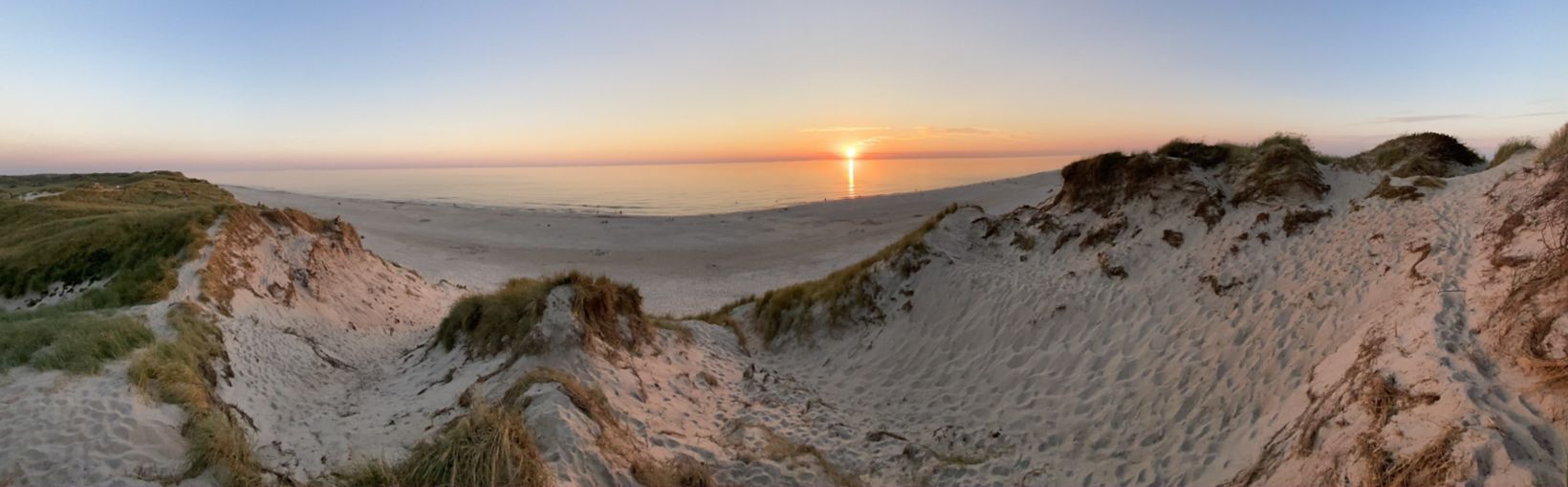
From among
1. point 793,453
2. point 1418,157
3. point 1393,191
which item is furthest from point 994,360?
point 1418,157

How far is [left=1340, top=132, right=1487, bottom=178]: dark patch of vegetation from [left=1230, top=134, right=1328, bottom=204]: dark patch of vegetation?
0.78 meters

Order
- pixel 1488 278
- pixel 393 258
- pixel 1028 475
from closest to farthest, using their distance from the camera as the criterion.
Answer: pixel 1488 278 < pixel 1028 475 < pixel 393 258

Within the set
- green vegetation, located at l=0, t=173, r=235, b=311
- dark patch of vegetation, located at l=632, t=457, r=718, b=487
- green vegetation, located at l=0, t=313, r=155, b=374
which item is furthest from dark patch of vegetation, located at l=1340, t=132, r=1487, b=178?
green vegetation, located at l=0, t=173, r=235, b=311

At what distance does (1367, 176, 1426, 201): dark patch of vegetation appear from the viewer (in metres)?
9.74

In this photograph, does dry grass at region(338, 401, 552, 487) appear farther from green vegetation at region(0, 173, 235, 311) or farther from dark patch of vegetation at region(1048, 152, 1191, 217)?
dark patch of vegetation at region(1048, 152, 1191, 217)

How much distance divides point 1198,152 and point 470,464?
14976mm

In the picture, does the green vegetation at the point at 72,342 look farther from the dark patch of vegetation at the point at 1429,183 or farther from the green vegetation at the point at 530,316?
the dark patch of vegetation at the point at 1429,183

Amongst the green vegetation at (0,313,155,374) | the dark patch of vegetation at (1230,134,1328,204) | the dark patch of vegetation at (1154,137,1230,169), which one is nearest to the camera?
the green vegetation at (0,313,155,374)

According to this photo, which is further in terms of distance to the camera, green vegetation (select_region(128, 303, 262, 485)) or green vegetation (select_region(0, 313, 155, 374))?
green vegetation (select_region(0, 313, 155, 374))

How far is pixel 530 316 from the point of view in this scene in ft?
32.1

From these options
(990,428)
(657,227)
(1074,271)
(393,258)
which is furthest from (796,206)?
(990,428)

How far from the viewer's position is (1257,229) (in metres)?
10.8

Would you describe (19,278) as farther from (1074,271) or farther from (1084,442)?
(1074,271)

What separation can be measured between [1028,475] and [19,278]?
1954cm
